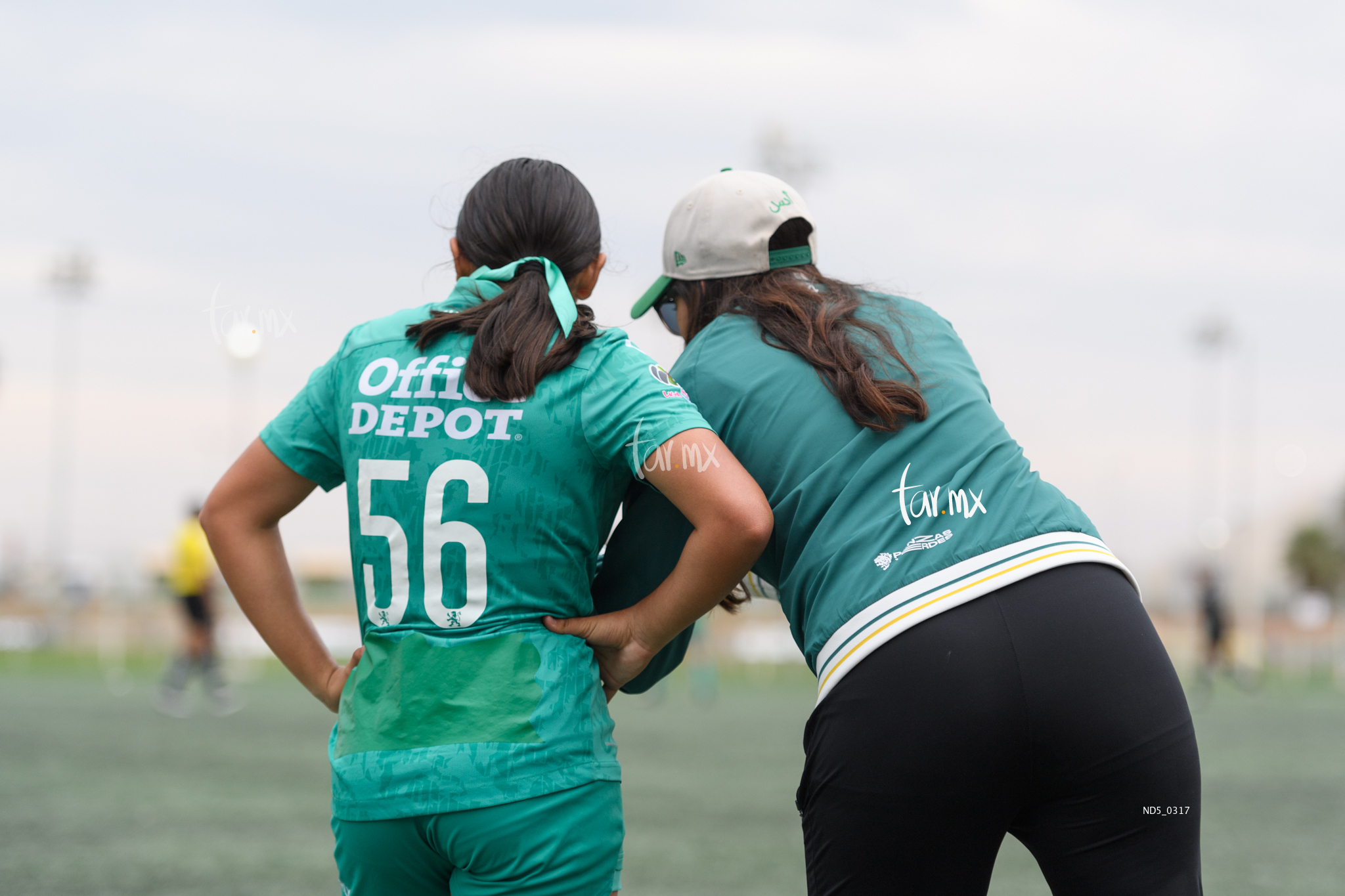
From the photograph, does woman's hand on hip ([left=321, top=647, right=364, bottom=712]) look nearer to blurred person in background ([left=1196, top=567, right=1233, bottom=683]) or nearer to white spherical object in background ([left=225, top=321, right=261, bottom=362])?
white spherical object in background ([left=225, top=321, right=261, bottom=362])

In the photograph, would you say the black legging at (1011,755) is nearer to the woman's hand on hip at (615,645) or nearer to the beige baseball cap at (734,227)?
the woman's hand on hip at (615,645)

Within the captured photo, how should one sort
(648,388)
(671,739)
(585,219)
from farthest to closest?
(671,739) < (585,219) < (648,388)

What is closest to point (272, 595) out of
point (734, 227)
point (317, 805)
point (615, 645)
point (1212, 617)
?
point (615, 645)

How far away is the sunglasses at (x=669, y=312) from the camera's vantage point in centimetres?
229

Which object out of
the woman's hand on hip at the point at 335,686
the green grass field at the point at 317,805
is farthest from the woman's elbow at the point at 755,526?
the green grass field at the point at 317,805

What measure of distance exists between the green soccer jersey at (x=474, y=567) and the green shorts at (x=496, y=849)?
0.02 m

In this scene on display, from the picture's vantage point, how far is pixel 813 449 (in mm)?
1879

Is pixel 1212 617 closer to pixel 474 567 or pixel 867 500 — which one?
pixel 867 500

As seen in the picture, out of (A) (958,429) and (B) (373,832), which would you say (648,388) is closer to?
(A) (958,429)

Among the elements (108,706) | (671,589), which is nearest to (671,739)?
(108,706)

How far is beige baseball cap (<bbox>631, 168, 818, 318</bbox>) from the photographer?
2.12 m

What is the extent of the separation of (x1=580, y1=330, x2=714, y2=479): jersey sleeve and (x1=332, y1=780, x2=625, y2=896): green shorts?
1.64 feet

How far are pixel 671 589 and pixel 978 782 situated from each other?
54cm

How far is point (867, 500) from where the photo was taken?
72.3 inches
